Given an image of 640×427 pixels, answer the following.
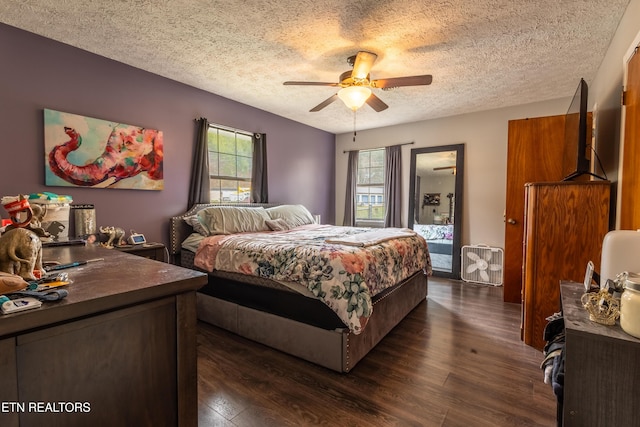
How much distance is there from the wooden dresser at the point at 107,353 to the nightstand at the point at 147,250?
1.95 m

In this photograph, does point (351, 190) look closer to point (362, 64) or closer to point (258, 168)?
point (258, 168)

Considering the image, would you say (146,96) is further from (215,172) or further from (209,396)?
(209,396)

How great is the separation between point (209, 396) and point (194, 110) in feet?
10.3

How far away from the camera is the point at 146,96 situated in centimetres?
319

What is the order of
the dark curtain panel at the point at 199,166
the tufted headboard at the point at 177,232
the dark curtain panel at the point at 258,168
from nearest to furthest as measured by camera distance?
the tufted headboard at the point at 177,232 < the dark curtain panel at the point at 199,166 < the dark curtain panel at the point at 258,168

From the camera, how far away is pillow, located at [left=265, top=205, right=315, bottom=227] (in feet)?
13.4

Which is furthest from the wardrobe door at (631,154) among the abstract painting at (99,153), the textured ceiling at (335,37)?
the abstract painting at (99,153)

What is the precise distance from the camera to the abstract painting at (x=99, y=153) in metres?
2.59

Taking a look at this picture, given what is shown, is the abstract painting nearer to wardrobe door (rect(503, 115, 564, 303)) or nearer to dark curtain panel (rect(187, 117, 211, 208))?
dark curtain panel (rect(187, 117, 211, 208))

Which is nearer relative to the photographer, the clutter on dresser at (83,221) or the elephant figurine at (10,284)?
the elephant figurine at (10,284)

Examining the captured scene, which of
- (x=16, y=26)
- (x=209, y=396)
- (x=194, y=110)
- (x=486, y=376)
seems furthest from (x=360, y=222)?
(x=16, y=26)

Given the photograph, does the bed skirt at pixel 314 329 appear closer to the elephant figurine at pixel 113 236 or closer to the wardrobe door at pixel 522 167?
the elephant figurine at pixel 113 236

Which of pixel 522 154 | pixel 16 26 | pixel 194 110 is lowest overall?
pixel 522 154

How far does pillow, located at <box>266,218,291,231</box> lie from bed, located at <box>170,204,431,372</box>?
1.76 feet
